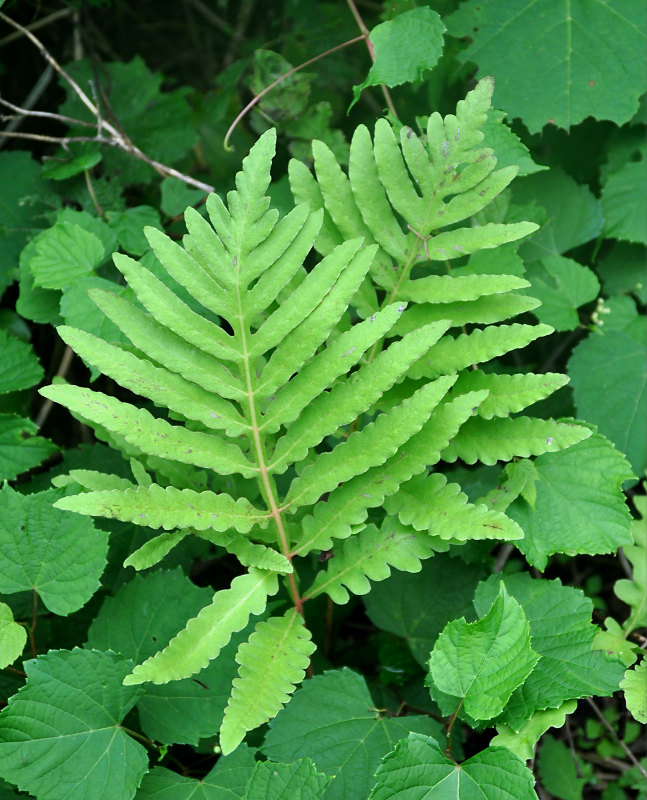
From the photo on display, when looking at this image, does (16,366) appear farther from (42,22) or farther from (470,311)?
(42,22)

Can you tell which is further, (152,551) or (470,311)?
(470,311)

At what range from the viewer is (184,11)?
3.17 m

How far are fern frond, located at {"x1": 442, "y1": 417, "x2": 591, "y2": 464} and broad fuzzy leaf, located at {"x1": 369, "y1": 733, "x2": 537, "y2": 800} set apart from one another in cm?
53

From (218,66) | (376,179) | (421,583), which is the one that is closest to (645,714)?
(421,583)

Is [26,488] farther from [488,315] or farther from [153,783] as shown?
[488,315]

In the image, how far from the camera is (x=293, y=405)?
140cm

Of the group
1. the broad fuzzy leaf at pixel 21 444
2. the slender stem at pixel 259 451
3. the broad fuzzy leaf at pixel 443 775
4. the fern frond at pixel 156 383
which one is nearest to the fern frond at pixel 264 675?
the slender stem at pixel 259 451

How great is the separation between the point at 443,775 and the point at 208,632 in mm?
482

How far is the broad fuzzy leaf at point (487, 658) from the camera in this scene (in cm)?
129

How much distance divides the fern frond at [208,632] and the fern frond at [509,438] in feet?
1.48

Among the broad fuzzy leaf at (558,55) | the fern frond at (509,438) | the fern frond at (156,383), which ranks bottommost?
the fern frond at (509,438)

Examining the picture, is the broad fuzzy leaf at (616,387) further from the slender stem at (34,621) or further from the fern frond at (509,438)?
the slender stem at (34,621)

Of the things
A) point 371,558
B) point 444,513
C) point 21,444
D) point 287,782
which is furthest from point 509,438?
point 21,444

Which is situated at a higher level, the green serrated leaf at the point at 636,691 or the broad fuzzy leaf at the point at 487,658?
Result: the broad fuzzy leaf at the point at 487,658
